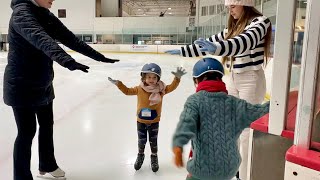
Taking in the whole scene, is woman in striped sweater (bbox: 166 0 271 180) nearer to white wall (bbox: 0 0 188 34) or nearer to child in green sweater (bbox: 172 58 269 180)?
child in green sweater (bbox: 172 58 269 180)

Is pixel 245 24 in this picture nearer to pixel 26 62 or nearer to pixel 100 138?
pixel 26 62

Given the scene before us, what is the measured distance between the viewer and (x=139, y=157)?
205cm

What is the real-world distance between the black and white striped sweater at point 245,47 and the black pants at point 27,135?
88 centimetres

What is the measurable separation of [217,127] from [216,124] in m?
0.01

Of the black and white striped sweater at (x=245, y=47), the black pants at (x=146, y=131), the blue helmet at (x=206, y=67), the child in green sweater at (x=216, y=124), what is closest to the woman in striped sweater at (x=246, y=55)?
the black and white striped sweater at (x=245, y=47)

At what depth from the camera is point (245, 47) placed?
122cm

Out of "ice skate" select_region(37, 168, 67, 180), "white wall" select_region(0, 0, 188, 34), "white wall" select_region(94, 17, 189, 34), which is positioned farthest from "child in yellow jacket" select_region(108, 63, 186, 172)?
"white wall" select_region(0, 0, 188, 34)

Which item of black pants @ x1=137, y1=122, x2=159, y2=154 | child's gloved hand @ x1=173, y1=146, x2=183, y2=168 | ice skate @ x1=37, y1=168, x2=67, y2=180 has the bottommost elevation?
ice skate @ x1=37, y1=168, x2=67, y2=180

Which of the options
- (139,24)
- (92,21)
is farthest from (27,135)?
(92,21)

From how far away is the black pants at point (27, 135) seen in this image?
1614mm

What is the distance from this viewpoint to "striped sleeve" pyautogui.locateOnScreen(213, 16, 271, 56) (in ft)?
3.81

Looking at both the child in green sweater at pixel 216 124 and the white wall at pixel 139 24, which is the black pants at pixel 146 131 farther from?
the white wall at pixel 139 24

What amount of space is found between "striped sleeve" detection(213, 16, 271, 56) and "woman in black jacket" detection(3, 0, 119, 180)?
2.34 feet

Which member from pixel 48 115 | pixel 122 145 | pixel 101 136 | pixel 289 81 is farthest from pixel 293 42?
pixel 101 136
